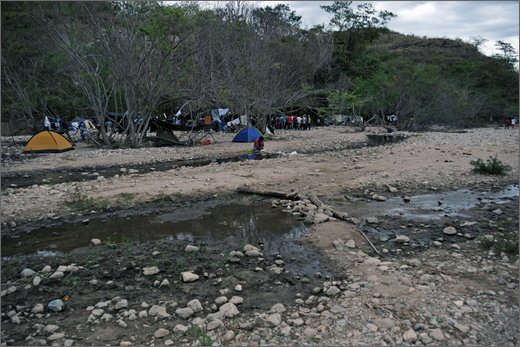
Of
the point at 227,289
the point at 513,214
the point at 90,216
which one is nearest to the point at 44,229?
the point at 90,216

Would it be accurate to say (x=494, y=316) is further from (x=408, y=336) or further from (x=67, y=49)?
(x=67, y=49)

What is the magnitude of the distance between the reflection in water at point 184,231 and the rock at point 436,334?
254 centimetres

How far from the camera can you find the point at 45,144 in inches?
676

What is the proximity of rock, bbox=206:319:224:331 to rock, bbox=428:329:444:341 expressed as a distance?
6.38 ft

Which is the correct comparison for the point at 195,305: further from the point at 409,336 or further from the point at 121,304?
the point at 409,336

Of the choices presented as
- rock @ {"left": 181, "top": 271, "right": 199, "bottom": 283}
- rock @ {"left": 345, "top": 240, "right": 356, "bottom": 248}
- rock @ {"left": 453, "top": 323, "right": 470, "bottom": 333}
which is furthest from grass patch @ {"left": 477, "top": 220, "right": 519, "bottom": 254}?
rock @ {"left": 181, "top": 271, "right": 199, "bottom": 283}

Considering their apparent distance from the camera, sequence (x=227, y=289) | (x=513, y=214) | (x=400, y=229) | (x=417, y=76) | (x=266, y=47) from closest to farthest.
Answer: (x=227, y=289)
(x=400, y=229)
(x=513, y=214)
(x=266, y=47)
(x=417, y=76)

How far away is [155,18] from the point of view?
1636 cm

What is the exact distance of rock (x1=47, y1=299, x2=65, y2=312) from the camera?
417 cm

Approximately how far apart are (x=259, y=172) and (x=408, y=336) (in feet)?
26.7

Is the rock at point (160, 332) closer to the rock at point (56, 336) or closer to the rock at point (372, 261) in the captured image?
the rock at point (56, 336)

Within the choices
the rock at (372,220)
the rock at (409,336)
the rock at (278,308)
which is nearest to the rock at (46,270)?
the rock at (278,308)

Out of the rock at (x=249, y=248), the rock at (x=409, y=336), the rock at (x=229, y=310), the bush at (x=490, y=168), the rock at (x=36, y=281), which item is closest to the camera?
the rock at (x=409, y=336)

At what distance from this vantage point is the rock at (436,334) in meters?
3.56
